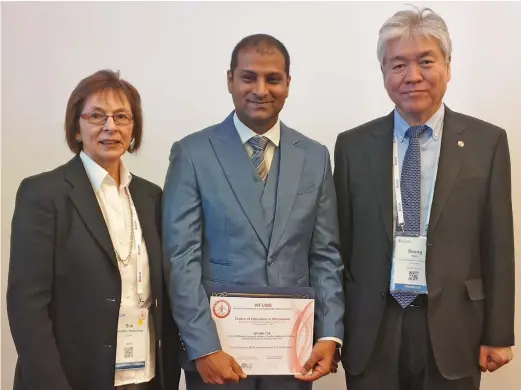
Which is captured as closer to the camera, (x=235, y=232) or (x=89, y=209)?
(x=89, y=209)

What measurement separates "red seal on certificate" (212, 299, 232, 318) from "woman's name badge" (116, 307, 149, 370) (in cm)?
23

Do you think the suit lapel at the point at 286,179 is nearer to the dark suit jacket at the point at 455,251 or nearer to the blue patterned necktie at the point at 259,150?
the blue patterned necktie at the point at 259,150

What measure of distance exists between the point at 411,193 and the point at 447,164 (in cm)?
16

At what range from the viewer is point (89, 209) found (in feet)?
5.76

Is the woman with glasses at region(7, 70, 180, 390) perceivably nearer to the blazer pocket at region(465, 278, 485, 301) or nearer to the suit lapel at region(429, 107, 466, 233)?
the suit lapel at region(429, 107, 466, 233)

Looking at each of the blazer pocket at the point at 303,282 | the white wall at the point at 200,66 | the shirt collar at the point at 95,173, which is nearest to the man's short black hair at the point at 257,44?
the shirt collar at the point at 95,173

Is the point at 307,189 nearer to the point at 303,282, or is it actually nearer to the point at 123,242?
the point at 303,282

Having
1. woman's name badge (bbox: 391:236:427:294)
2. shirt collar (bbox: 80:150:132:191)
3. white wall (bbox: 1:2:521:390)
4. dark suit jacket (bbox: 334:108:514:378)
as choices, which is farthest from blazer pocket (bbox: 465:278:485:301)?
shirt collar (bbox: 80:150:132:191)

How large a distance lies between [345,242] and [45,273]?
106 centimetres

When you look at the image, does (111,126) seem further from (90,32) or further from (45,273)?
(90,32)

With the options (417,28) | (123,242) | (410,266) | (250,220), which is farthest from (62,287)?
(417,28)

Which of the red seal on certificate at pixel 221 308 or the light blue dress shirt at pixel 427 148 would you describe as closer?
the red seal on certificate at pixel 221 308

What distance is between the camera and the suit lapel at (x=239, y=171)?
1.86 meters

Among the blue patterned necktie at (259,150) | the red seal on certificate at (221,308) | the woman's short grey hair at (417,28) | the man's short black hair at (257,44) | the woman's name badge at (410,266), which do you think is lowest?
the red seal on certificate at (221,308)
